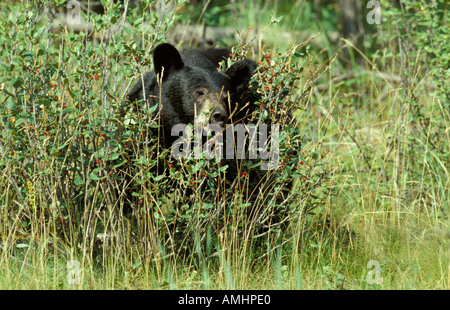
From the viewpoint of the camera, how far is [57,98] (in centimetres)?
369

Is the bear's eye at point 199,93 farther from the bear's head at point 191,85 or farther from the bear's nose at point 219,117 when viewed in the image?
the bear's nose at point 219,117

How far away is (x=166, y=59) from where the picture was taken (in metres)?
4.17

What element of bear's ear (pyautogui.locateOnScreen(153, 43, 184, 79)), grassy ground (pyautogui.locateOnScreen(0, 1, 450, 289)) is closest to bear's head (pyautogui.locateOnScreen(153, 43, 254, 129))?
bear's ear (pyautogui.locateOnScreen(153, 43, 184, 79))

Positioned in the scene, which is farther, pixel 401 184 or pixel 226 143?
pixel 401 184

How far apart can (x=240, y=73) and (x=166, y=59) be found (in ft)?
1.79

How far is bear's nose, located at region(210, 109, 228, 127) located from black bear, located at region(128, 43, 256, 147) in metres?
0.05

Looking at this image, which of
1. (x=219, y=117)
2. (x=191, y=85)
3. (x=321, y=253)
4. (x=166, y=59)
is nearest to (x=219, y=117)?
(x=219, y=117)

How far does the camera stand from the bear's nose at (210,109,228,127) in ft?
12.2

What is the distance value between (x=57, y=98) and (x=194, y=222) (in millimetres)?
1100

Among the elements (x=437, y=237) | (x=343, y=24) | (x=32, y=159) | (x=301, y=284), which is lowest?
(x=301, y=284)

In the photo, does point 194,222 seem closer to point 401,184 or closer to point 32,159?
point 32,159

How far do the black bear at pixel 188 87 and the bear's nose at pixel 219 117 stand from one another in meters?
0.05

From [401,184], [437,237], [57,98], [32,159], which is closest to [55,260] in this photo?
[32,159]

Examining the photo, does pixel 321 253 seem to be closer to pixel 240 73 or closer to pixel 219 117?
pixel 219 117
